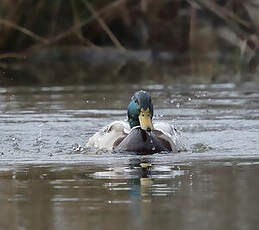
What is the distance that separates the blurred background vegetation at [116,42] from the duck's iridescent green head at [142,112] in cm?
713

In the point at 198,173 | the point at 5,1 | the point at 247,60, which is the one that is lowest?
the point at 198,173

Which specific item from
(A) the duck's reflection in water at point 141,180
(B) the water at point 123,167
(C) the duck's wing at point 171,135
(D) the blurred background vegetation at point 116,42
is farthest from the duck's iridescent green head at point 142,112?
(D) the blurred background vegetation at point 116,42

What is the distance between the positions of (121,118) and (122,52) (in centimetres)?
1007

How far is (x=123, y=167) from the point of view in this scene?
8797 millimetres

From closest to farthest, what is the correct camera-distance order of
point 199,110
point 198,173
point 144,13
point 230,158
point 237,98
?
1. point 198,173
2. point 230,158
3. point 199,110
4. point 237,98
5. point 144,13

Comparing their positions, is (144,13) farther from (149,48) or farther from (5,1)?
(5,1)

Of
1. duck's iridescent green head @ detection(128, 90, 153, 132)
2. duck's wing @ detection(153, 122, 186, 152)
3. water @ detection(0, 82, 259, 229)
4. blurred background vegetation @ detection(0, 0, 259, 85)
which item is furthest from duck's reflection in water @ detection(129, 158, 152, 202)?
blurred background vegetation @ detection(0, 0, 259, 85)

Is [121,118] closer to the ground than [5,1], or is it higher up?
closer to the ground

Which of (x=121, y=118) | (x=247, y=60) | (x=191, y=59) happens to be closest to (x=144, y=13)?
(x=191, y=59)

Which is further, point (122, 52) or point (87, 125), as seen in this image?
point (122, 52)

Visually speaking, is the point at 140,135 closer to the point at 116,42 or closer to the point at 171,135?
the point at 171,135

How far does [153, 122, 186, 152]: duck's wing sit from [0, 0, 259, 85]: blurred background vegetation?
6.80 m

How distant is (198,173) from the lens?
26.8 feet

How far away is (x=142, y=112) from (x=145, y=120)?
0.13 m
